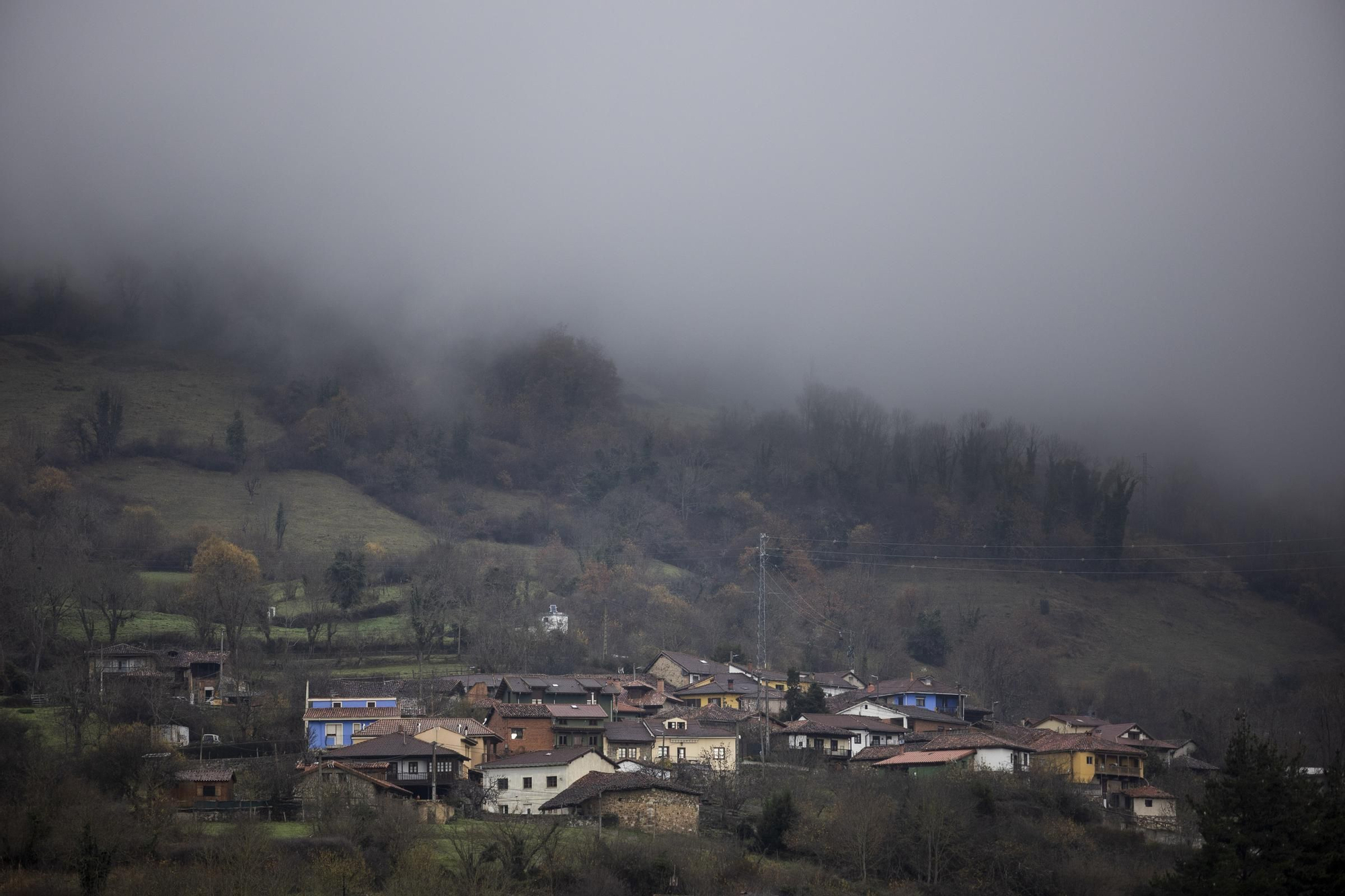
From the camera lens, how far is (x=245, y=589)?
89.9 metres

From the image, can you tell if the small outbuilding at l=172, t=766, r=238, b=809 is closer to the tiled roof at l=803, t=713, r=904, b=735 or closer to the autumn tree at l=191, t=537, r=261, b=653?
the autumn tree at l=191, t=537, r=261, b=653

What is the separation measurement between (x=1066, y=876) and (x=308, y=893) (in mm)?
28435

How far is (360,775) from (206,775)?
559 cm

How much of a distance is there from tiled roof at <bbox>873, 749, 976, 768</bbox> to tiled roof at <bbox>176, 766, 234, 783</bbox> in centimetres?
2967

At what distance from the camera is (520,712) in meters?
64.9

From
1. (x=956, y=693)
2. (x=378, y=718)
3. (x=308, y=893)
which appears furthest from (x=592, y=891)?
(x=956, y=693)

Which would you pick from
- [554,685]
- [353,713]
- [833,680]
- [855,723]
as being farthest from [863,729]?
[353,713]

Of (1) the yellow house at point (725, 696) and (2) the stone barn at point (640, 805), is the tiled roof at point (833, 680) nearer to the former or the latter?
(1) the yellow house at point (725, 696)

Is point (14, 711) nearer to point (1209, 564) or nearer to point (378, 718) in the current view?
point (378, 718)

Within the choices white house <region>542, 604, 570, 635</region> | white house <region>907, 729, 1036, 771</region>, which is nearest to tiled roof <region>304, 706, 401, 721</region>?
white house <region>907, 729, 1036, 771</region>

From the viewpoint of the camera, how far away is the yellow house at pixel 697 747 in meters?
65.1

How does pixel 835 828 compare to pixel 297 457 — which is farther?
pixel 297 457

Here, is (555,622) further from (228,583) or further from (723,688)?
(228,583)

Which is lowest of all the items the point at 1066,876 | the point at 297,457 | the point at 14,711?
the point at 1066,876
